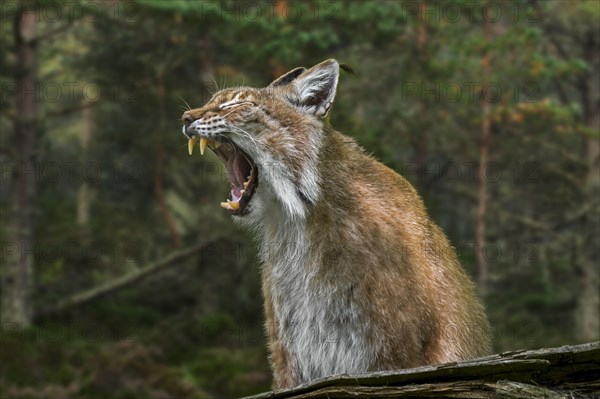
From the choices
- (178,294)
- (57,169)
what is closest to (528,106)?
(178,294)

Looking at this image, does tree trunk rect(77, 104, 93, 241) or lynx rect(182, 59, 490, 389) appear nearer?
lynx rect(182, 59, 490, 389)

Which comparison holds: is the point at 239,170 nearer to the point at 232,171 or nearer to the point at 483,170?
the point at 232,171

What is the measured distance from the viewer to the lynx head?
5.44 metres

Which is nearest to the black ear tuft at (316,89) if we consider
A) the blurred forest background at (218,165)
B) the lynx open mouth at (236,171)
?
the lynx open mouth at (236,171)

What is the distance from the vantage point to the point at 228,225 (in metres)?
20.3

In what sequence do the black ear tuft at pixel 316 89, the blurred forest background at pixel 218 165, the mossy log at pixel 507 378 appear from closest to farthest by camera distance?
the mossy log at pixel 507 378 → the black ear tuft at pixel 316 89 → the blurred forest background at pixel 218 165

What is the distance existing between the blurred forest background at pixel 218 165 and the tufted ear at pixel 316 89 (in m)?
9.80

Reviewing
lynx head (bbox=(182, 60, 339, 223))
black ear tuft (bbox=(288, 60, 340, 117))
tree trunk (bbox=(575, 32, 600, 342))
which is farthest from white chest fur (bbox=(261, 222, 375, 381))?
tree trunk (bbox=(575, 32, 600, 342))

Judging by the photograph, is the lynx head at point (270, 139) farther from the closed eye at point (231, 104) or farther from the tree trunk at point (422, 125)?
the tree trunk at point (422, 125)

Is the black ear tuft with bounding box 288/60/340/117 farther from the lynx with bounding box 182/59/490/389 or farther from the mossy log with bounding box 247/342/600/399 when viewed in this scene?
the mossy log with bounding box 247/342/600/399

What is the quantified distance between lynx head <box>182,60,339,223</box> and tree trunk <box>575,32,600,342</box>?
52.9 ft

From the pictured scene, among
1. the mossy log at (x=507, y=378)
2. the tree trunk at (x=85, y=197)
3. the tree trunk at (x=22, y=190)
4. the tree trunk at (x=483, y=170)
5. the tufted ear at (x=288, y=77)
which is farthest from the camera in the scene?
the tree trunk at (x=85, y=197)

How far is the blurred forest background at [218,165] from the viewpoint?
17719mm

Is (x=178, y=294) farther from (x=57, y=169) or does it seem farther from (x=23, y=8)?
(x=23, y=8)
